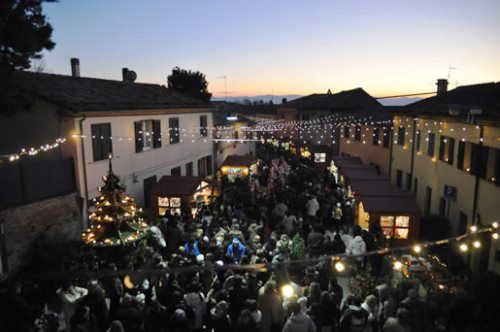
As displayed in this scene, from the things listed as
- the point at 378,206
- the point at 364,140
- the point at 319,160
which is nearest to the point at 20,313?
the point at 378,206

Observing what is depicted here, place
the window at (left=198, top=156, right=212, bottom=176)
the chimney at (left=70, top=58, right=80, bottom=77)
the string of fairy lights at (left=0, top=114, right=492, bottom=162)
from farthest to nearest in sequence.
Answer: the window at (left=198, top=156, right=212, bottom=176) → the chimney at (left=70, top=58, right=80, bottom=77) → the string of fairy lights at (left=0, top=114, right=492, bottom=162)

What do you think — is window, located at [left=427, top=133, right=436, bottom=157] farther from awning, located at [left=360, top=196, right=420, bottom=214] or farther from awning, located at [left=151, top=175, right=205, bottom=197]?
awning, located at [left=151, top=175, right=205, bottom=197]

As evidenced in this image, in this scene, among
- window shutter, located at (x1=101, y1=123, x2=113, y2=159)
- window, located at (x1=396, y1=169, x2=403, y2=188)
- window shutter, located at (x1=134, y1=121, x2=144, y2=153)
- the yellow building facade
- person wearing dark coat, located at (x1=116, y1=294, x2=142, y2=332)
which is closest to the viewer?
person wearing dark coat, located at (x1=116, y1=294, x2=142, y2=332)

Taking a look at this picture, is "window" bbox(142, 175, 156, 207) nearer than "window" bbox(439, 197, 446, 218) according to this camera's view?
No

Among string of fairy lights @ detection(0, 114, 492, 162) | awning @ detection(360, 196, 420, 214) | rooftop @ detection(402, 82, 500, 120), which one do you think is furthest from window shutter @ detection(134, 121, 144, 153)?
rooftop @ detection(402, 82, 500, 120)

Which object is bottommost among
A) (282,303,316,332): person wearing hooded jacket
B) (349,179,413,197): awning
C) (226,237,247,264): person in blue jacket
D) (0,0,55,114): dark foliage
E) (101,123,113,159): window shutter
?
(226,237,247,264): person in blue jacket

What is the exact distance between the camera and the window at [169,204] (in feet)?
52.5

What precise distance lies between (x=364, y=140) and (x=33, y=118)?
840 inches

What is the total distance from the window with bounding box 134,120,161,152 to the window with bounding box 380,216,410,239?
11.0 metres

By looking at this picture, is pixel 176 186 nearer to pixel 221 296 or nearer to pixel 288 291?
pixel 221 296

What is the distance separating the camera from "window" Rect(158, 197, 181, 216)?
16.0 metres

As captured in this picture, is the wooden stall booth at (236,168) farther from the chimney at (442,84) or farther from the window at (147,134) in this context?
the chimney at (442,84)

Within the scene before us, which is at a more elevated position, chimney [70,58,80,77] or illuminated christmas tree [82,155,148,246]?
chimney [70,58,80,77]

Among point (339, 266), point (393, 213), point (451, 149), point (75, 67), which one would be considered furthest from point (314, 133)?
point (339, 266)
